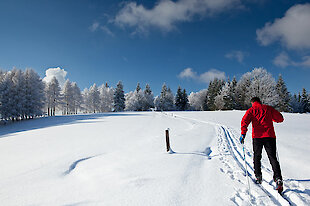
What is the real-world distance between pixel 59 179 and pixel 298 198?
19.2ft

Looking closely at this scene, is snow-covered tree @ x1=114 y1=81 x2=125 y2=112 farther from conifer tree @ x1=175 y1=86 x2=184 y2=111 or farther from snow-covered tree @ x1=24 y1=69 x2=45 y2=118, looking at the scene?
snow-covered tree @ x1=24 y1=69 x2=45 y2=118

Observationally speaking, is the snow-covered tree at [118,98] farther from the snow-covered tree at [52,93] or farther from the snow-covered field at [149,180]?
the snow-covered field at [149,180]

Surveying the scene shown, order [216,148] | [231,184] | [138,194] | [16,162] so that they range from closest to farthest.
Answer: [138,194], [231,184], [16,162], [216,148]

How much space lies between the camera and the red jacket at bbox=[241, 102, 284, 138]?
3607mm

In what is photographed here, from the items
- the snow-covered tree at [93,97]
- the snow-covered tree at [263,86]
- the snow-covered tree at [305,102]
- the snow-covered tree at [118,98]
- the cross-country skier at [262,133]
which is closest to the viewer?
the cross-country skier at [262,133]

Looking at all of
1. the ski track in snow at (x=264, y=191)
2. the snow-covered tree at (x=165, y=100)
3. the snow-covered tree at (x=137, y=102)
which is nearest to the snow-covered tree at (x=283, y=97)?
the snow-covered tree at (x=165, y=100)

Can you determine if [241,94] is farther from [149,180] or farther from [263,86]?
[149,180]

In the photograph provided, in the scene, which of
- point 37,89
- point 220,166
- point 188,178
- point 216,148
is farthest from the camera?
point 37,89

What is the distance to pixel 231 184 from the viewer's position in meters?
3.53

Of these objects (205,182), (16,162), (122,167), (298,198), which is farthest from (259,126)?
(16,162)

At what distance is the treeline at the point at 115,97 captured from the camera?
2487 centimetres

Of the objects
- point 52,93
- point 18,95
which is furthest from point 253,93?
point 52,93

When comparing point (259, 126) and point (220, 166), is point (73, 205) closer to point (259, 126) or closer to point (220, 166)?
point (220, 166)

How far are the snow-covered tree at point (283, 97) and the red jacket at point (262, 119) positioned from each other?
158 ft
